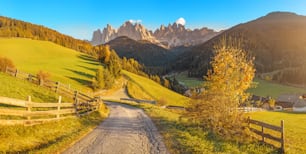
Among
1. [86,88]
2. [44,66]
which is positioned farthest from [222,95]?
[44,66]

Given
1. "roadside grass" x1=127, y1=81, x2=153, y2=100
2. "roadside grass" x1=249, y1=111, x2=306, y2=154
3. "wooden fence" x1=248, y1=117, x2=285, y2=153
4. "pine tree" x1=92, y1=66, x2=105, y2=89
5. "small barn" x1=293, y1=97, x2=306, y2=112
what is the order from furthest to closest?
"small barn" x1=293, y1=97, x2=306, y2=112, "roadside grass" x1=127, y1=81, x2=153, y2=100, "pine tree" x1=92, y1=66, x2=105, y2=89, "roadside grass" x1=249, y1=111, x2=306, y2=154, "wooden fence" x1=248, y1=117, x2=285, y2=153

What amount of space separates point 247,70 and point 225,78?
5.79ft

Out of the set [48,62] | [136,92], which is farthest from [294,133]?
[48,62]

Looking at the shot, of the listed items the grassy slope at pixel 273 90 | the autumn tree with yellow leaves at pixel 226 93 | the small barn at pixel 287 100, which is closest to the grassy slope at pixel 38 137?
the autumn tree with yellow leaves at pixel 226 93

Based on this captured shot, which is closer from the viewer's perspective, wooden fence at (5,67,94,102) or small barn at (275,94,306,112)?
wooden fence at (5,67,94,102)

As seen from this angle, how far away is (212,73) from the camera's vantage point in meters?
19.6

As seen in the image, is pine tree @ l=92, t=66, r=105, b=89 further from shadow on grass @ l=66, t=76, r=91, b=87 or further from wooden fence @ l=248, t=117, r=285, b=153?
wooden fence @ l=248, t=117, r=285, b=153

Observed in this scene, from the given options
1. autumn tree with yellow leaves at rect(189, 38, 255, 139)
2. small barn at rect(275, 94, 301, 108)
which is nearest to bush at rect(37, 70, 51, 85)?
autumn tree with yellow leaves at rect(189, 38, 255, 139)

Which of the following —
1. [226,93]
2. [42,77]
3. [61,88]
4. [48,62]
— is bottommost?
[226,93]

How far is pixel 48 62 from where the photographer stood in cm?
8900

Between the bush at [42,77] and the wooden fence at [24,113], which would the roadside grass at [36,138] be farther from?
the bush at [42,77]

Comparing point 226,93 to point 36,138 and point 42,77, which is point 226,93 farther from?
point 42,77

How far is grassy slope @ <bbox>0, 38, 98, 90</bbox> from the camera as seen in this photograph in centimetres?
7262

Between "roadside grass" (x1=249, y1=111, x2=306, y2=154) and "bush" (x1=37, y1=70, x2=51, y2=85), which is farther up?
"bush" (x1=37, y1=70, x2=51, y2=85)
